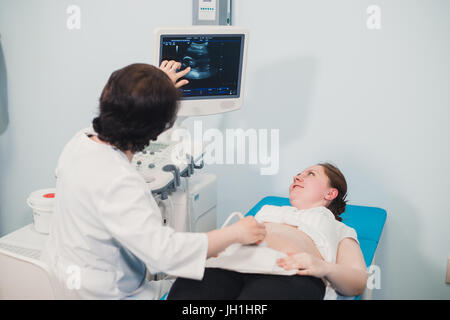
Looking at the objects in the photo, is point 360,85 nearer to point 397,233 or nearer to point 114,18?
point 397,233

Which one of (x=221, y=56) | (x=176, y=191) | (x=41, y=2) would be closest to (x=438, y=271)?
(x=176, y=191)

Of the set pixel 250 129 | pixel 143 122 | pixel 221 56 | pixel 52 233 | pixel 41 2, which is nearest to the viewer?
pixel 143 122

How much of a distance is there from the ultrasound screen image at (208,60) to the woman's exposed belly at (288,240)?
0.64 metres

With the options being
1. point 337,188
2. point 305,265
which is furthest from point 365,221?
point 305,265

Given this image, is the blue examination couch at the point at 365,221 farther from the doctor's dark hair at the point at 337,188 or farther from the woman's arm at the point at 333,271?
the woman's arm at the point at 333,271

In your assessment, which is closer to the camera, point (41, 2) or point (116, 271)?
point (116, 271)

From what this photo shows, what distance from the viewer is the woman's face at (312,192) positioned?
5.67ft

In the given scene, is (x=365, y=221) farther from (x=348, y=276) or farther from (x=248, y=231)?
(x=248, y=231)

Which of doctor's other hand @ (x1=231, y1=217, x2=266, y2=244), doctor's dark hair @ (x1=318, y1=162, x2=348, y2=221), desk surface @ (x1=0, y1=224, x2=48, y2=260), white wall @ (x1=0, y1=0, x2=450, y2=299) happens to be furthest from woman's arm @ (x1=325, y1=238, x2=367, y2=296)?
desk surface @ (x1=0, y1=224, x2=48, y2=260)

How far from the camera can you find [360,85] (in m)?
2.01

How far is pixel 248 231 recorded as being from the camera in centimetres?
120

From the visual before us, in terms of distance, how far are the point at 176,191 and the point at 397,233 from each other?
1.06m

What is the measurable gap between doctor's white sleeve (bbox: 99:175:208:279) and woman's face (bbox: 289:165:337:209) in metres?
0.73

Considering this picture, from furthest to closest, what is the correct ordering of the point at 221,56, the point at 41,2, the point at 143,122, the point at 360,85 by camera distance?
the point at 41,2
the point at 360,85
the point at 221,56
the point at 143,122
